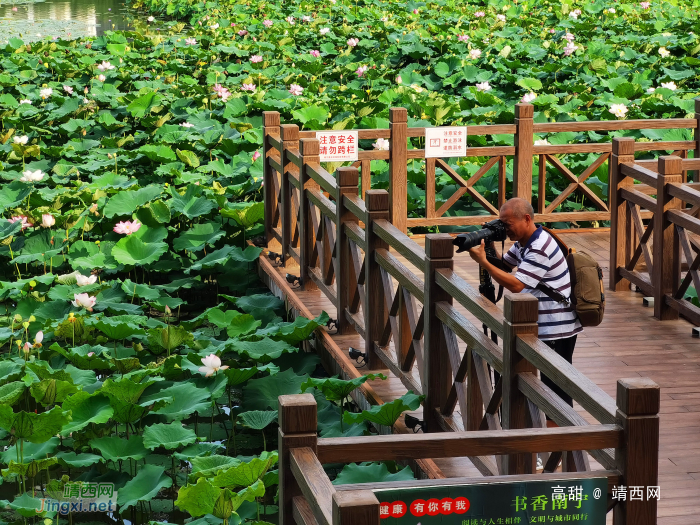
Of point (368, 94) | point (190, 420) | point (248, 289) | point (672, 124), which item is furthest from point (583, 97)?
point (190, 420)

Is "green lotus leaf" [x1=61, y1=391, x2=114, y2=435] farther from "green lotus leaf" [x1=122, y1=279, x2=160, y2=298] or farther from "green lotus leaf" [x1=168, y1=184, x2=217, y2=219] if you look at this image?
"green lotus leaf" [x1=168, y1=184, x2=217, y2=219]

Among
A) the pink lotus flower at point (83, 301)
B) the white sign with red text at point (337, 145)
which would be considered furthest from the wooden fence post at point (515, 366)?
the white sign with red text at point (337, 145)

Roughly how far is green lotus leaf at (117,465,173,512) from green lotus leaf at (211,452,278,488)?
1.05 ft

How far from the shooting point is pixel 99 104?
38.2 feet

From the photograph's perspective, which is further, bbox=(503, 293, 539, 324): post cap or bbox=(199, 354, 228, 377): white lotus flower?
bbox=(199, 354, 228, 377): white lotus flower

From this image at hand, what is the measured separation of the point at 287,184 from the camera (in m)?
6.75

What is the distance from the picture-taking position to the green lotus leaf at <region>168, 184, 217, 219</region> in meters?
7.47

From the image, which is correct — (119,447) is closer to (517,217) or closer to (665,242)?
(517,217)

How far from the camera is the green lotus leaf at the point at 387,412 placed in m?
4.07

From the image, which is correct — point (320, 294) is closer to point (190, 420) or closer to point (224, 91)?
point (190, 420)

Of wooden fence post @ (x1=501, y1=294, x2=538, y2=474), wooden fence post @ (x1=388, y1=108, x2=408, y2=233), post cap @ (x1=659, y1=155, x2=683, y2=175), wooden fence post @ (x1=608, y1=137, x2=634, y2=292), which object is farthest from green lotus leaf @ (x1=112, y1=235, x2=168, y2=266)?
wooden fence post @ (x1=501, y1=294, x2=538, y2=474)

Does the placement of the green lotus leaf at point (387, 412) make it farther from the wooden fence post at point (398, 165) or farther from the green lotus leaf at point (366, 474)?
the wooden fence post at point (398, 165)

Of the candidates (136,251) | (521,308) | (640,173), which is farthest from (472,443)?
(136,251)

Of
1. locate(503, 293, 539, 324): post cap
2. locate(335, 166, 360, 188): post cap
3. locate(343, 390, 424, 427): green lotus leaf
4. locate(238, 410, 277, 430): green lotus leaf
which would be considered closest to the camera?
locate(503, 293, 539, 324): post cap
